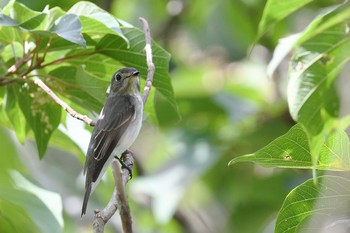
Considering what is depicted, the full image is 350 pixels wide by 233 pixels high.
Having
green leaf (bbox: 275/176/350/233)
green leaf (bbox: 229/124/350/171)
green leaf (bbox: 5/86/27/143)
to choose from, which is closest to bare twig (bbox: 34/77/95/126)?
green leaf (bbox: 5/86/27/143)

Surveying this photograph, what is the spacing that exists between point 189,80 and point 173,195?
6.22 ft

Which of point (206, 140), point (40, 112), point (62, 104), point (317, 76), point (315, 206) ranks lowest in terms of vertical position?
point (206, 140)

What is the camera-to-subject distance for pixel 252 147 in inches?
256

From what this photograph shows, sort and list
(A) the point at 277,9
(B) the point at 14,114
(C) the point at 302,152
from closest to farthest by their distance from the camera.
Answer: (A) the point at 277,9, (C) the point at 302,152, (B) the point at 14,114

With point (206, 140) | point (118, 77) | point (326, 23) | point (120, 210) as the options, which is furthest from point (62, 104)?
point (206, 140)

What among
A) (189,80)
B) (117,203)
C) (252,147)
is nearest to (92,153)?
(117,203)

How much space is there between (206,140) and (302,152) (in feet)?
11.4

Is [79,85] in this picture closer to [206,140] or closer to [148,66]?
[148,66]

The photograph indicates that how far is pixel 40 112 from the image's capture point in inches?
153

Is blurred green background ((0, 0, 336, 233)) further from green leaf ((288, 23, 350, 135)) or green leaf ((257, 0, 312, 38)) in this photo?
green leaf ((288, 23, 350, 135))

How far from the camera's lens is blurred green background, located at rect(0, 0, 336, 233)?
630 cm

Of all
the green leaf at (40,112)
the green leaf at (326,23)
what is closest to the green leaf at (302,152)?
the green leaf at (326,23)

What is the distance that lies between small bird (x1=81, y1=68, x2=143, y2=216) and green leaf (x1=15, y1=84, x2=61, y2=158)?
35 centimetres

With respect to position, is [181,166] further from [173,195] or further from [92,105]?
[92,105]
